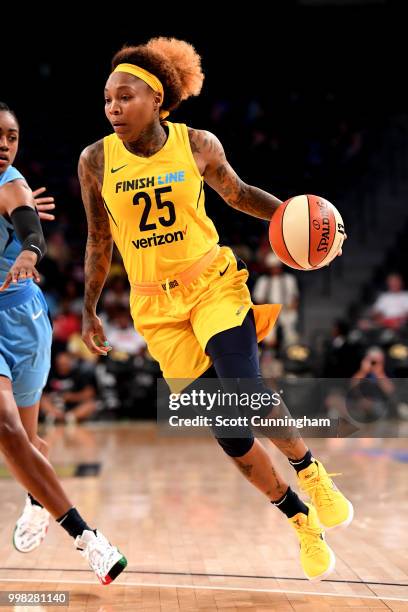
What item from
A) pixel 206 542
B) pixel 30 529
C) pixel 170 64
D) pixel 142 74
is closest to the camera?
pixel 142 74

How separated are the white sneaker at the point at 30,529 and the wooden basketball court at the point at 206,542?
132 mm

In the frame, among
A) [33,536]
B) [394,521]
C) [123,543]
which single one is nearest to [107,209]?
[33,536]

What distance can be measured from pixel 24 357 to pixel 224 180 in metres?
1.24

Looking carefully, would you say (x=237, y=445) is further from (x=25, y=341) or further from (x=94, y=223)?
(x=94, y=223)

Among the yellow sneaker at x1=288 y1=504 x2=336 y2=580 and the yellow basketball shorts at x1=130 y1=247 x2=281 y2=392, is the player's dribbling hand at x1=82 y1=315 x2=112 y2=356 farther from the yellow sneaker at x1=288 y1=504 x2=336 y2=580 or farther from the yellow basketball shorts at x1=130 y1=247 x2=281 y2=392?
the yellow sneaker at x1=288 y1=504 x2=336 y2=580

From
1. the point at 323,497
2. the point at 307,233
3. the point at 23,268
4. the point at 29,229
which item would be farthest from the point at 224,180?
the point at 323,497

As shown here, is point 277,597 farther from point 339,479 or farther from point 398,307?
point 398,307

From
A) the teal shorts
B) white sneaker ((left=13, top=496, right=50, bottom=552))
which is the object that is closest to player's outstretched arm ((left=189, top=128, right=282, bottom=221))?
the teal shorts

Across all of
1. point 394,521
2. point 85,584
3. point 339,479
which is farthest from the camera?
point 339,479

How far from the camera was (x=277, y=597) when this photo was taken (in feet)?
13.7

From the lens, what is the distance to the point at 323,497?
167 inches

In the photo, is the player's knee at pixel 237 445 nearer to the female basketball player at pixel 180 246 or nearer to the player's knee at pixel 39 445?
the female basketball player at pixel 180 246

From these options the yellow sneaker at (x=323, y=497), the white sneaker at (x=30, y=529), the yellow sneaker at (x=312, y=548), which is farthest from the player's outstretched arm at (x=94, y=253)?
the yellow sneaker at (x=312, y=548)

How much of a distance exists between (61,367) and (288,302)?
3170mm
